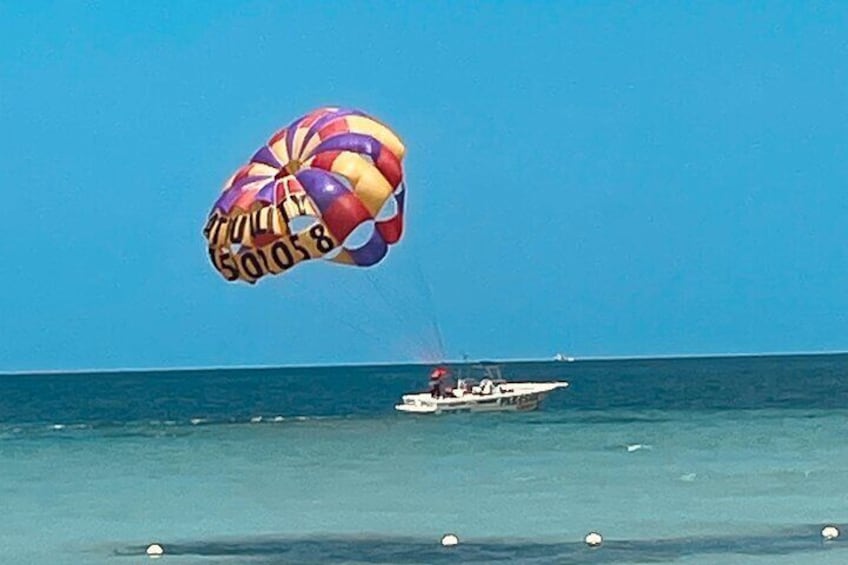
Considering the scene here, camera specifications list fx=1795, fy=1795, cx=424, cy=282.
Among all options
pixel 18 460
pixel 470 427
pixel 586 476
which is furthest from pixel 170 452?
pixel 586 476

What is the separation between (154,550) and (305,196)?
4.38 m

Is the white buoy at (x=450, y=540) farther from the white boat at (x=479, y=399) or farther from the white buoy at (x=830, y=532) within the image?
the white boat at (x=479, y=399)

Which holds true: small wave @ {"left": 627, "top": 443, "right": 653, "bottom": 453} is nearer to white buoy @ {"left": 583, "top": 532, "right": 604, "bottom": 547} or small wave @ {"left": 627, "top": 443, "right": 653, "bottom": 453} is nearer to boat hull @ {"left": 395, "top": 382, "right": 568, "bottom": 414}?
boat hull @ {"left": 395, "top": 382, "right": 568, "bottom": 414}

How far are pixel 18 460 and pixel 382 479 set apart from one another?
11.9m

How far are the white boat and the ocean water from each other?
0.48m

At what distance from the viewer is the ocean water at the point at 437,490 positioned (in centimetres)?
1978

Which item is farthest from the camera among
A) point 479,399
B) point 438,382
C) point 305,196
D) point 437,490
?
point 479,399

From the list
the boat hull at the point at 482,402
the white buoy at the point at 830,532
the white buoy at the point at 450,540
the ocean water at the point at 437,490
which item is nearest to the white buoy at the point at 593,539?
the ocean water at the point at 437,490

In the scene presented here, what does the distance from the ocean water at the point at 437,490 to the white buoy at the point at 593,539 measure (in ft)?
0.41

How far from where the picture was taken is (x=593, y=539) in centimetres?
1967

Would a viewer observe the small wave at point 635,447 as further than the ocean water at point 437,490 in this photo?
Yes

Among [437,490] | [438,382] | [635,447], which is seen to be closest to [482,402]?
[438,382]

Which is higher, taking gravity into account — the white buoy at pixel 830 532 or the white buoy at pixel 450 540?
the white buoy at pixel 450 540

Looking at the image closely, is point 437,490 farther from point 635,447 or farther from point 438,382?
point 438,382
